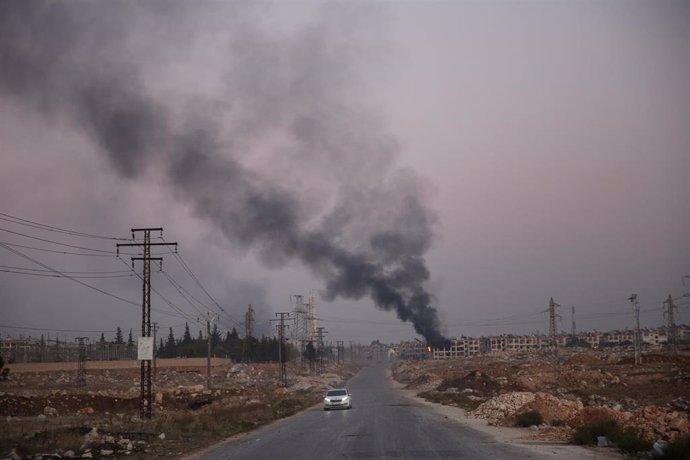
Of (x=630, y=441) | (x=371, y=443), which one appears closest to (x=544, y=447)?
(x=630, y=441)

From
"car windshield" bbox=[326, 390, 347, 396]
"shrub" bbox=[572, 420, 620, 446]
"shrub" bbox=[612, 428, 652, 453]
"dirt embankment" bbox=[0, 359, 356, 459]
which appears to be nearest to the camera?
"shrub" bbox=[612, 428, 652, 453]

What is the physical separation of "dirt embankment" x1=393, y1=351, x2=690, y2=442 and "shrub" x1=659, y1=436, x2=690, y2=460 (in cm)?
266

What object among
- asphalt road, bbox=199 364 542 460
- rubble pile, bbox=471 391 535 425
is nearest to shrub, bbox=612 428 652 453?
asphalt road, bbox=199 364 542 460

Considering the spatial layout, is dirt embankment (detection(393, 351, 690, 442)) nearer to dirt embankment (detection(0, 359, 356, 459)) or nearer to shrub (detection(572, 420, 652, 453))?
shrub (detection(572, 420, 652, 453))

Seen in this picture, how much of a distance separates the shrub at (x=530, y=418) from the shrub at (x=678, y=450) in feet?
48.6

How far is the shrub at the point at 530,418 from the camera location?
102ft

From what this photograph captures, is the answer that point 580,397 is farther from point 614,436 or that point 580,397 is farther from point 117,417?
point 614,436

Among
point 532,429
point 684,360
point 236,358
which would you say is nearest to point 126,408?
point 532,429

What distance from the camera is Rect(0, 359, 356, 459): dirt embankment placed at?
78.9 ft

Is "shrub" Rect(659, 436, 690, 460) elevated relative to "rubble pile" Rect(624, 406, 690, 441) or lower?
elevated

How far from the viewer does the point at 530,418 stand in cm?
3123

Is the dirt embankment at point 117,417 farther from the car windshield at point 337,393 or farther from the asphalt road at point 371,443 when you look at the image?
the car windshield at point 337,393

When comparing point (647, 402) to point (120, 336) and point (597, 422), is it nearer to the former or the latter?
point (597, 422)

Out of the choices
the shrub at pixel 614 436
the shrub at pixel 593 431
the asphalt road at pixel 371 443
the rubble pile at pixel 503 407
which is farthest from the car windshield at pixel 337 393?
the shrub at pixel 593 431
